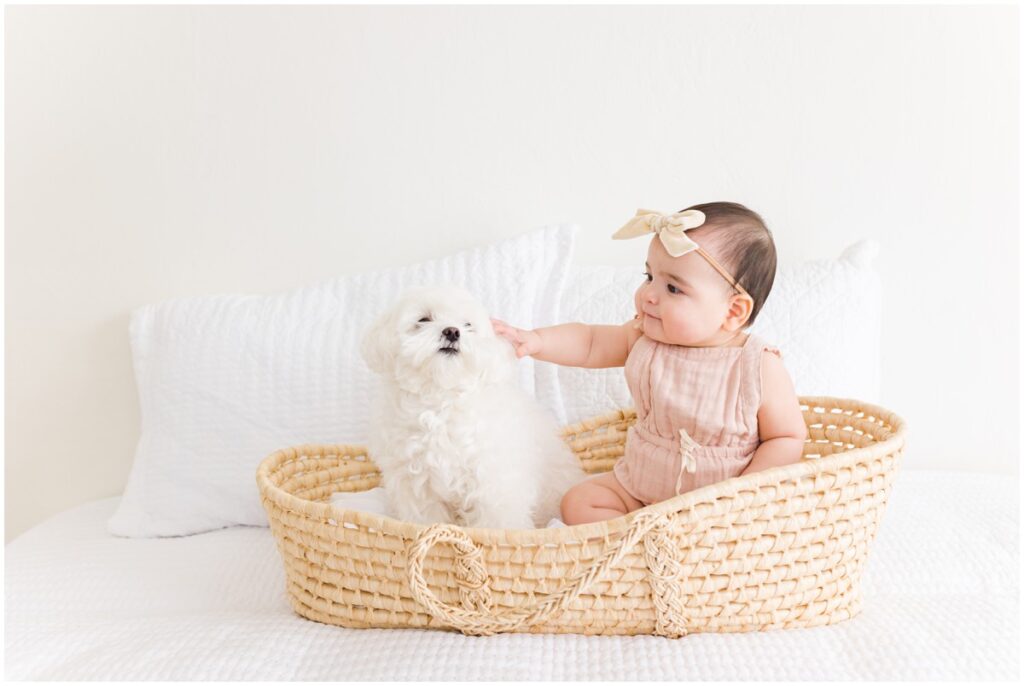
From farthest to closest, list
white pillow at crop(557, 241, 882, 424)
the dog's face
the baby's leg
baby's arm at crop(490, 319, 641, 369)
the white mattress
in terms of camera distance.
Answer: white pillow at crop(557, 241, 882, 424)
baby's arm at crop(490, 319, 641, 369)
the baby's leg
the dog's face
the white mattress

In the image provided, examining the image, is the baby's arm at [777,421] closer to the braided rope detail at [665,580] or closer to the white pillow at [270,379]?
the braided rope detail at [665,580]

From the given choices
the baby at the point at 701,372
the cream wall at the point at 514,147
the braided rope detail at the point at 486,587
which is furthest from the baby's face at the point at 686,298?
the cream wall at the point at 514,147

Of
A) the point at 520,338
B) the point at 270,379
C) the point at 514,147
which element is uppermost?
the point at 514,147

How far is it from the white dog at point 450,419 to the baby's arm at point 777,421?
0.32m

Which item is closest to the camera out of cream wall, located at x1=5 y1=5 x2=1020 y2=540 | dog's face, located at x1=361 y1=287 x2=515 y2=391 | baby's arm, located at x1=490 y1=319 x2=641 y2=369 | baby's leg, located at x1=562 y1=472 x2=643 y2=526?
dog's face, located at x1=361 y1=287 x2=515 y2=391

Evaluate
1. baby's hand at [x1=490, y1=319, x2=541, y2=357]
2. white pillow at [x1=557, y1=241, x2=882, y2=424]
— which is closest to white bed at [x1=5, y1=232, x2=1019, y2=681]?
white pillow at [x1=557, y1=241, x2=882, y2=424]

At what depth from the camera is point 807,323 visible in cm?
150

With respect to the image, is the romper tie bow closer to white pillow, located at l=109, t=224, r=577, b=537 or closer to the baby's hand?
the baby's hand

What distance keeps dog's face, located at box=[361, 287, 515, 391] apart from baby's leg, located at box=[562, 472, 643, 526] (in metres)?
0.23

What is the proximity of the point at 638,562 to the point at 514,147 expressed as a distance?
0.99m

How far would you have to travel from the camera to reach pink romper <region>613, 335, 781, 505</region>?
3.86 ft

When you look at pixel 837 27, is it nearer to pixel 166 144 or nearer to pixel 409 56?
pixel 409 56

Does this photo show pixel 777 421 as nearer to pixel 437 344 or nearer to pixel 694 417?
pixel 694 417

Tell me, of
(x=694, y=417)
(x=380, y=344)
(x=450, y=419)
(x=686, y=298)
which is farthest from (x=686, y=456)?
(x=380, y=344)
